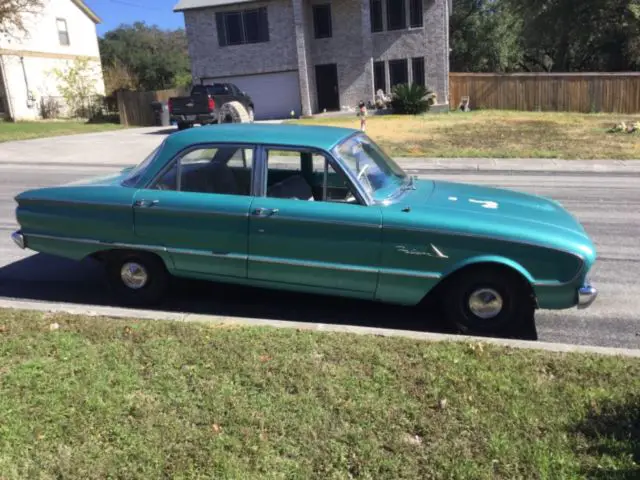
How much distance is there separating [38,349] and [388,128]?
20.1 metres

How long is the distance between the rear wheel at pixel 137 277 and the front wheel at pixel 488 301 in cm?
248

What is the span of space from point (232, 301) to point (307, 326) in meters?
1.23

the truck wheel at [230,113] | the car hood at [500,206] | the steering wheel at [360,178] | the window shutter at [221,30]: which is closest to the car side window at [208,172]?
the steering wheel at [360,178]

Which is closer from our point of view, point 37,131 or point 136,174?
point 136,174

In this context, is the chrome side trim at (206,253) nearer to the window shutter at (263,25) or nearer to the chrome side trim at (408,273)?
the chrome side trim at (408,273)

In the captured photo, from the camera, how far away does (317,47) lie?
31500 millimetres

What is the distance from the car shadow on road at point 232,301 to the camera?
5227 mm

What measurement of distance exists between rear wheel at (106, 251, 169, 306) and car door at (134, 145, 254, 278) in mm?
Answer: 207

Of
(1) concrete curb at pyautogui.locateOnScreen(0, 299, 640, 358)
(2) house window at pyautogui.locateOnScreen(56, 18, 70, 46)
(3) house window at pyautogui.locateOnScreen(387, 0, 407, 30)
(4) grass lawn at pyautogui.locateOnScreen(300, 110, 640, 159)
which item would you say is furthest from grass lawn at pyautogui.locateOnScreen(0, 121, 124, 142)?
(1) concrete curb at pyautogui.locateOnScreen(0, 299, 640, 358)

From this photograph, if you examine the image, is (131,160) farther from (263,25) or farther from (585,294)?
(263,25)

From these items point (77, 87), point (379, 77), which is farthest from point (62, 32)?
point (379, 77)

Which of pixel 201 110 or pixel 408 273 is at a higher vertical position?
pixel 201 110

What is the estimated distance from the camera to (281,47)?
31.1 m

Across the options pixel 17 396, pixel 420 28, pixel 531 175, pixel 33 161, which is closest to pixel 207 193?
pixel 17 396
